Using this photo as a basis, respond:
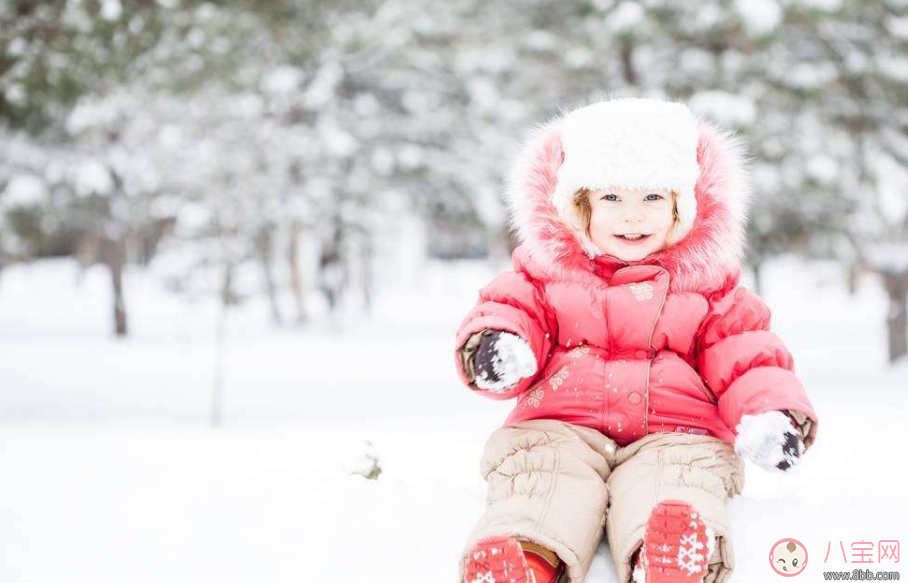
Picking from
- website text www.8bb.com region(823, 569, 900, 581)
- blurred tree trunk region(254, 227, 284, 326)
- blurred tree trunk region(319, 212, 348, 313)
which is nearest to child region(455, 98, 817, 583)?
website text www.8bb.com region(823, 569, 900, 581)

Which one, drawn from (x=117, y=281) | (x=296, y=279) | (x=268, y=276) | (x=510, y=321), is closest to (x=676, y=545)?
(x=510, y=321)

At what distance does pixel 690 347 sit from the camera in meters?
2.45

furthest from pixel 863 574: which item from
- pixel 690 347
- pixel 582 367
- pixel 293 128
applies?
pixel 293 128

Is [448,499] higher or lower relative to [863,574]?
higher

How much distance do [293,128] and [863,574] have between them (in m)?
12.2

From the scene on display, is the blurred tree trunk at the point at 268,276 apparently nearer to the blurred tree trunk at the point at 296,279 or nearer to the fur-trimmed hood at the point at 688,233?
the blurred tree trunk at the point at 296,279

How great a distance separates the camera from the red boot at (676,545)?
1841 mm

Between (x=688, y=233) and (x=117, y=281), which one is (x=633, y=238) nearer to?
(x=688, y=233)

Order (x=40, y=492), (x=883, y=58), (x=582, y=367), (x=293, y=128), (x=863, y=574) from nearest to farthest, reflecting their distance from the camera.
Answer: (x=863, y=574), (x=582, y=367), (x=40, y=492), (x=883, y=58), (x=293, y=128)

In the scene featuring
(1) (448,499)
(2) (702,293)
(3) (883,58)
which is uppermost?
(3) (883,58)

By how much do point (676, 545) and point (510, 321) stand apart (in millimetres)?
767

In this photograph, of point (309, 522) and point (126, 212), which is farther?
point (126, 212)

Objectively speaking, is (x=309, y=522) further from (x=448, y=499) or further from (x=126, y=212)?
(x=126, y=212)

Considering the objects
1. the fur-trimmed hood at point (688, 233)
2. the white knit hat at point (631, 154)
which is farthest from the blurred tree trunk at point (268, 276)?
the white knit hat at point (631, 154)
